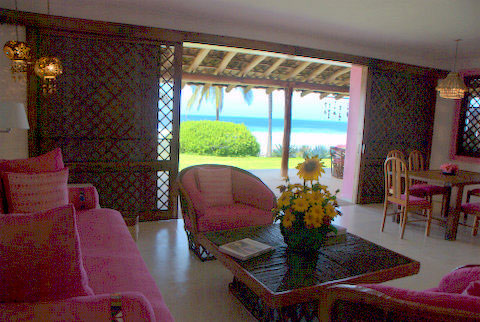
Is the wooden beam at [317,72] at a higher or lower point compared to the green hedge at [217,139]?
higher

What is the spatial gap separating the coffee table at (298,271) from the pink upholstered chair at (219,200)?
0.54m

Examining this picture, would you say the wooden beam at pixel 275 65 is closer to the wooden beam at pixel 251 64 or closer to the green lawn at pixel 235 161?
the wooden beam at pixel 251 64

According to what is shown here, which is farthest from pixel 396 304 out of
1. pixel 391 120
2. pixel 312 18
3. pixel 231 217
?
pixel 391 120

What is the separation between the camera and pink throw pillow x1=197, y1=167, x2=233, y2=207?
130 inches

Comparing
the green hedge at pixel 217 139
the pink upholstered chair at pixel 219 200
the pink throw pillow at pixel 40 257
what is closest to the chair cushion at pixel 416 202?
the pink upholstered chair at pixel 219 200

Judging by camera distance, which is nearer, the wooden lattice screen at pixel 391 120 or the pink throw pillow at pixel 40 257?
the pink throw pillow at pixel 40 257

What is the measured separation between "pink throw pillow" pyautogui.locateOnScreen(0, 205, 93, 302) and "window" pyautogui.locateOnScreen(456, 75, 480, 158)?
20.2ft

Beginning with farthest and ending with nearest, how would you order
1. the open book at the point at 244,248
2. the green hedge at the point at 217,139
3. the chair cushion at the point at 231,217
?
the green hedge at the point at 217,139, the chair cushion at the point at 231,217, the open book at the point at 244,248

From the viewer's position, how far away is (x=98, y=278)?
168 centimetres

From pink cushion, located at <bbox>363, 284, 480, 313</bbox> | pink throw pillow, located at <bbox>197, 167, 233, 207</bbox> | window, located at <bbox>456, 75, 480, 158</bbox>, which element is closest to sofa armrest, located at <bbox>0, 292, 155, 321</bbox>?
pink cushion, located at <bbox>363, 284, 480, 313</bbox>

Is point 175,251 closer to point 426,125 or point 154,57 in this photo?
point 154,57

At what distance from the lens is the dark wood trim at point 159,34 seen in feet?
11.3

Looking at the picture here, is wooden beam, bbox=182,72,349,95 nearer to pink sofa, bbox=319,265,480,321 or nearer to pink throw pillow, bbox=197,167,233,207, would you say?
pink throw pillow, bbox=197,167,233,207

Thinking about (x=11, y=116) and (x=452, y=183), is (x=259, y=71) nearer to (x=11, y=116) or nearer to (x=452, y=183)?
(x=452, y=183)
